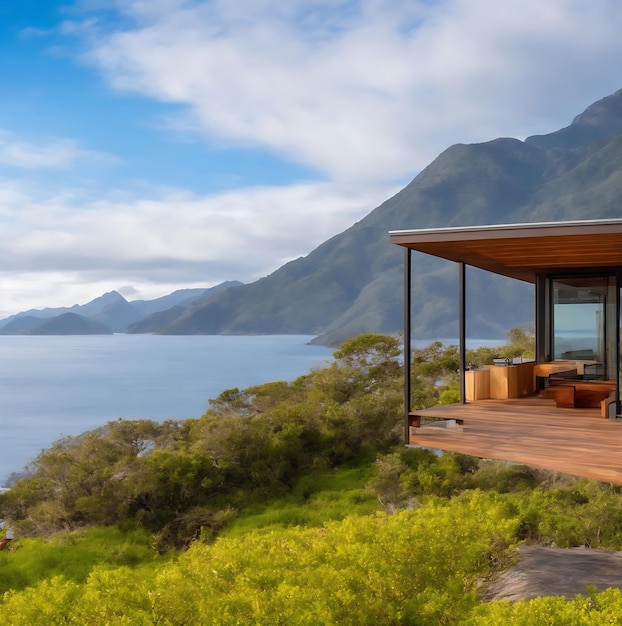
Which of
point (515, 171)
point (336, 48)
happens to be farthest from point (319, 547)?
point (515, 171)

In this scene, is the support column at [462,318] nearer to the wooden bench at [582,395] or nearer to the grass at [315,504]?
the wooden bench at [582,395]

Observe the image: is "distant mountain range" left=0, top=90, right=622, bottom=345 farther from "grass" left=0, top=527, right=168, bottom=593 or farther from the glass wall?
the glass wall

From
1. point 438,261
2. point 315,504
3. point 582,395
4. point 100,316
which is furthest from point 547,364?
point 100,316

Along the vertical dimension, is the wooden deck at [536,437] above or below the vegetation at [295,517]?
above

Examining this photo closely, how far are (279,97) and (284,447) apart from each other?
251 ft

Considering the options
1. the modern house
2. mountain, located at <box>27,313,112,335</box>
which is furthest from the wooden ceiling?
mountain, located at <box>27,313,112,335</box>

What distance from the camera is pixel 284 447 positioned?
19.5 metres

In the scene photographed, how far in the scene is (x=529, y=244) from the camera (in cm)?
873

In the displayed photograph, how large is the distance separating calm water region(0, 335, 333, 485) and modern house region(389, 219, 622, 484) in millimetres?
39814

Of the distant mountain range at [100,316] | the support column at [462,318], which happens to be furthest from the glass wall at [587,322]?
the distant mountain range at [100,316]

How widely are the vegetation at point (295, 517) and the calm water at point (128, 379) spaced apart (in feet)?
95.6

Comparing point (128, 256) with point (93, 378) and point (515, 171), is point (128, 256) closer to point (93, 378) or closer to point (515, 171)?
point (93, 378)

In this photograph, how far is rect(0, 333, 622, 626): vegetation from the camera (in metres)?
6.28

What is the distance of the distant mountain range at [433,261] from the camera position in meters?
69.3
